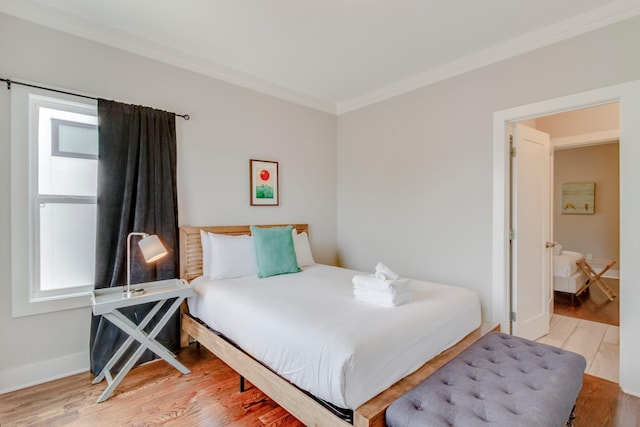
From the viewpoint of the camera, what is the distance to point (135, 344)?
2.60 meters

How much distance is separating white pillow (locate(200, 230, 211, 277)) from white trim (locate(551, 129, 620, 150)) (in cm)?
438

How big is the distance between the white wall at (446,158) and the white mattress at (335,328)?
0.77m

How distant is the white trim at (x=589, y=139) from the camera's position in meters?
3.87

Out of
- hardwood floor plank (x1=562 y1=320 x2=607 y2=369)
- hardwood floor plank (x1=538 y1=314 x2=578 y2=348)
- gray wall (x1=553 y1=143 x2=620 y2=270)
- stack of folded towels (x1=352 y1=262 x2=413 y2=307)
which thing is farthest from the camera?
gray wall (x1=553 y1=143 x2=620 y2=270)

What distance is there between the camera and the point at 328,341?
1.52 metres

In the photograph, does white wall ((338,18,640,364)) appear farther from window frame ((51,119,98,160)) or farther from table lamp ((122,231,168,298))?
window frame ((51,119,98,160))

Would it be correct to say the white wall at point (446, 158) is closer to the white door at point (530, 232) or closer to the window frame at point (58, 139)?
the white door at point (530, 232)

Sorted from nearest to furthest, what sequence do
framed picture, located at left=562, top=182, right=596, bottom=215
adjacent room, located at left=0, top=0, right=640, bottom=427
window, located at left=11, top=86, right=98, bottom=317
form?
adjacent room, located at left=0, top=0, right=640, bottom=427
window, located at left=11, top=86, right=98, bottom=317
framed picture, located at left=562, top=182, right=596, bottom=215

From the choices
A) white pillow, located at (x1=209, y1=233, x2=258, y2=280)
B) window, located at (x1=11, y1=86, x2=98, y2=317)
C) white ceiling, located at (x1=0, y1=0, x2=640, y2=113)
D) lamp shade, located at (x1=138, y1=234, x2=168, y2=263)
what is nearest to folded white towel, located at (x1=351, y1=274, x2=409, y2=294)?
white pillow, located at (x1=209, y1=233, x2=258, y2=280)

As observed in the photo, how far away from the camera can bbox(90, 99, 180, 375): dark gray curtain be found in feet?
7.98

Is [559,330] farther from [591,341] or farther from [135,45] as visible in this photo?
[135,45]

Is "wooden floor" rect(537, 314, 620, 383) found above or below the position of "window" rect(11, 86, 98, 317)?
below

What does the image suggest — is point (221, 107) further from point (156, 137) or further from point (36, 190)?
point (36, 190)

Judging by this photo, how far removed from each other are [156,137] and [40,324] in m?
1.66
